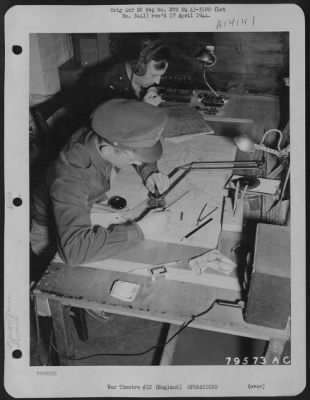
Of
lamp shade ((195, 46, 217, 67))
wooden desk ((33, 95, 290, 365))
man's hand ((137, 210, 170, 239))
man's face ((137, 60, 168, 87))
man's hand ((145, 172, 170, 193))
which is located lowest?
wooden desk ((33, 95, 290, 365))

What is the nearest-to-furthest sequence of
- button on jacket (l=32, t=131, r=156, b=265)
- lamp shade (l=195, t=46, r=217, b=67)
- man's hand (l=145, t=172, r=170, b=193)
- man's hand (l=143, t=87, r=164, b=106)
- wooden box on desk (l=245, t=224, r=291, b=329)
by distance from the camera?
wooden box on desk (l=245, t=224, r=291, b=329), button on jacket (l=32, t=131, r=156, b=265), man's hand (l=145, t=172, r=170, b=193), lamp shade (l=195, t=46, r=217, b=67), man's hand (l=143, t=87, r=164, b=106)

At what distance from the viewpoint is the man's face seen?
1469mm

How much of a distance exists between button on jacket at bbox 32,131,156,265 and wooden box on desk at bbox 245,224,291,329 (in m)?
0.35

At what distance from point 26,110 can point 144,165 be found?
44 cm

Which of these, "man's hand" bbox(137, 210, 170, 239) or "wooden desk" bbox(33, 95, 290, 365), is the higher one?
"man's hand" bbox(137, 210, 170, 239)

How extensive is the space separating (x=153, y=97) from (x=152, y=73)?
0.13m

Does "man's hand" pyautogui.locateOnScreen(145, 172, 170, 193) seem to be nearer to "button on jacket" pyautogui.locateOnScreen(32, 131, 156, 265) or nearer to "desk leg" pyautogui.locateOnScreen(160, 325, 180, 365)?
"button on jacket" pyautogui.locateOnScreen(32, 131, 156, 265)

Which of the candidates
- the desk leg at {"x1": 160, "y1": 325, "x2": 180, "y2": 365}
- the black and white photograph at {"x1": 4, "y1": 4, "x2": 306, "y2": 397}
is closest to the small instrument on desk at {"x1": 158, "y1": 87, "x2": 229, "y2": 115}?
the black and white photograph at {"x1": 4, "y1": 4, "x2": 306, "y2": 397}

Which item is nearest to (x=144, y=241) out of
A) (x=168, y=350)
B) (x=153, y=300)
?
(x=153, y=300)

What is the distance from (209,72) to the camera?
5.79 ft

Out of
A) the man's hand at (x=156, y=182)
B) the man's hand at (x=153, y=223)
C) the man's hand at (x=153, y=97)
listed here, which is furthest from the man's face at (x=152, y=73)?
the man's hand at (x=153, y=223)

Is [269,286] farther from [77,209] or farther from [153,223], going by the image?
[77,209]

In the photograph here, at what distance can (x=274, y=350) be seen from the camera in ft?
3.02

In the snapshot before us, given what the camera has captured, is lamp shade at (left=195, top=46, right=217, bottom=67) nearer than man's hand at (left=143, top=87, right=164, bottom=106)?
Yes
